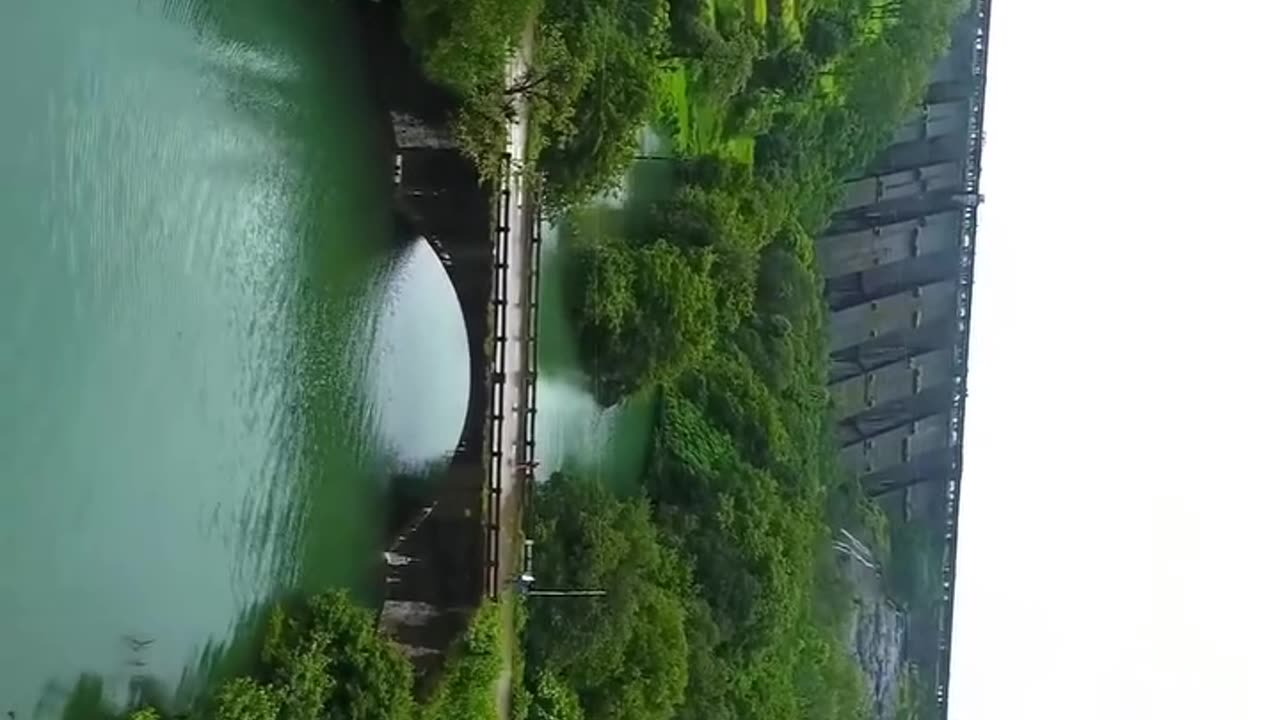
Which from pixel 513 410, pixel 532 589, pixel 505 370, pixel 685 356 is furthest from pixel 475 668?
pixel 685 356

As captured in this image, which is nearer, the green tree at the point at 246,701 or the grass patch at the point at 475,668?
the green tree at the point at 246,701

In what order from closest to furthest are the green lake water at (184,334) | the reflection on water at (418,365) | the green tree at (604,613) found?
the green lake water at (184,334) → the reflection on water at (418,365) → the green tree at (604,613)

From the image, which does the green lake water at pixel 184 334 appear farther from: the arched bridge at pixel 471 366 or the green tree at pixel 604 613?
the green tree at pixel 604 613

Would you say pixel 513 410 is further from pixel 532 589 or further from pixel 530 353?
pixel 532 589

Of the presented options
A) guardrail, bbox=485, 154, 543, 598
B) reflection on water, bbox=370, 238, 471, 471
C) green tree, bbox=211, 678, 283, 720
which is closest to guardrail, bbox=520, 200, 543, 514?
guardrail, bbox=485, 154, 543, 598

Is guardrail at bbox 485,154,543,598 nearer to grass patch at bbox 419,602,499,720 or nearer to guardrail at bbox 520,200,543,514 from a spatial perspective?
guardrail at bbox 520,200,543,514

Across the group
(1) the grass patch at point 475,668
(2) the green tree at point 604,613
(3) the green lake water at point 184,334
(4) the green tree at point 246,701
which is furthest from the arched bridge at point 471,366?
(4) the green tree at point 246,701
